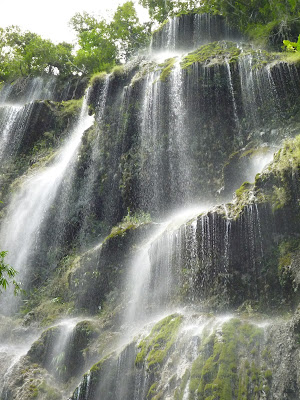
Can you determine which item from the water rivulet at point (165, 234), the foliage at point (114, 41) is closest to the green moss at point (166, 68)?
the water rivulet at point (165, 234)

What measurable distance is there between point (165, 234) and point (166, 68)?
24.9 ft

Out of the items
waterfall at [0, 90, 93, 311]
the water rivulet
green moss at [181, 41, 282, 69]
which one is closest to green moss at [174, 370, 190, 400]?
the water rivulet

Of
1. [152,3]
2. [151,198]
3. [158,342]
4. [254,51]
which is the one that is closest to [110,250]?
[151,198]

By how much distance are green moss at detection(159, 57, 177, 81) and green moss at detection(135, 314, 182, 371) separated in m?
9.24

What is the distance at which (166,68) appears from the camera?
1398 cm

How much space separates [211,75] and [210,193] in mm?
4388

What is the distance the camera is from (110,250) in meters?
10.7

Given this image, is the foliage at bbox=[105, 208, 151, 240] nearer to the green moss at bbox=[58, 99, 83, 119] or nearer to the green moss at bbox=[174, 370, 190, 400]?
the green moss at bbox=[174, 370, 190, 400]

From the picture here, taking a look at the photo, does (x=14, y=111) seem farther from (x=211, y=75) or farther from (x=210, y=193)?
(x=210, y=193)

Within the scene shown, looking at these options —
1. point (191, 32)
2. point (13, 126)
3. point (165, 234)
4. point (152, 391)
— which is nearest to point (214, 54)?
point (191, 32)

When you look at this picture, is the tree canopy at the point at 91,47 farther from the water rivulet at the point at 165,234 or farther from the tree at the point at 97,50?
the water rivulet at the point at 165,234

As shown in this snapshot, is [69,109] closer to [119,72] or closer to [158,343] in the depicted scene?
[119,72]

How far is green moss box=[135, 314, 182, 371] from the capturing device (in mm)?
6512

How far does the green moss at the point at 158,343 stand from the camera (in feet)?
21.4
